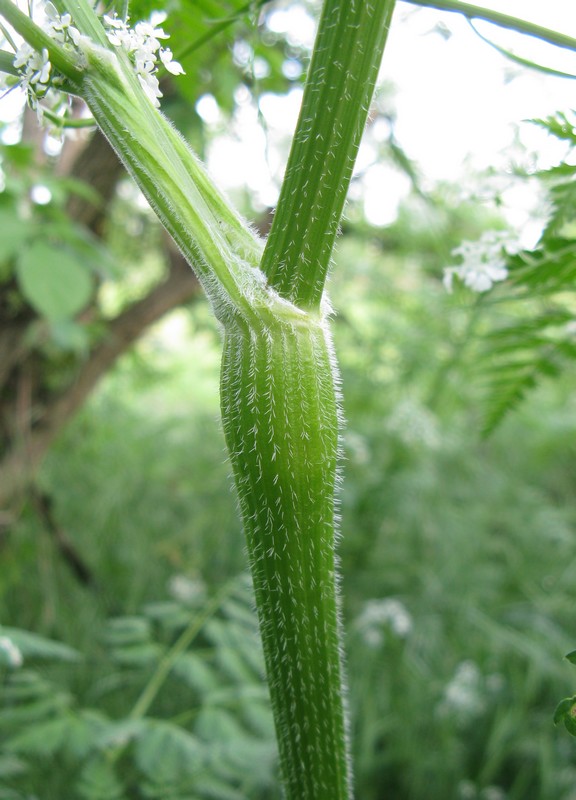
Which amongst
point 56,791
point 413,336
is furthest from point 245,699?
point 413,336

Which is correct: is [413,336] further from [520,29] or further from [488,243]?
[520,29]

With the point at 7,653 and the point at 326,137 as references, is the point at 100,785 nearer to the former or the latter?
the point at 7,653

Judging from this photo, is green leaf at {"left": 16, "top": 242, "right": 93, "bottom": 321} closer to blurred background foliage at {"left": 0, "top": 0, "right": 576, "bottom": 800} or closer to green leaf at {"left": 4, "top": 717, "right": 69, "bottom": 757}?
blurred background foliage at {"left": 0, "top": 0, "right": 576, "bottom": 800}

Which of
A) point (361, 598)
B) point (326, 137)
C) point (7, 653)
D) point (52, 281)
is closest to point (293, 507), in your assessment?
point (326, 137)

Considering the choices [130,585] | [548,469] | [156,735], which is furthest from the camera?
[548,469]

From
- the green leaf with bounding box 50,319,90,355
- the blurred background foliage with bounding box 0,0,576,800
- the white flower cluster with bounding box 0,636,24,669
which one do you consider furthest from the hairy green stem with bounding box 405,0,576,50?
the green leaf with bounding box 50,319,90,355

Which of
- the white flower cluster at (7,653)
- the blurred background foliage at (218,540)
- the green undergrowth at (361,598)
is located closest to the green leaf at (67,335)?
the blurred background foliage at (218,540)

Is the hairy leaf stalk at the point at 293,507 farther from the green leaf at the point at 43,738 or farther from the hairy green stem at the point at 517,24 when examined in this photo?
the green leaf at the point at 43,738
